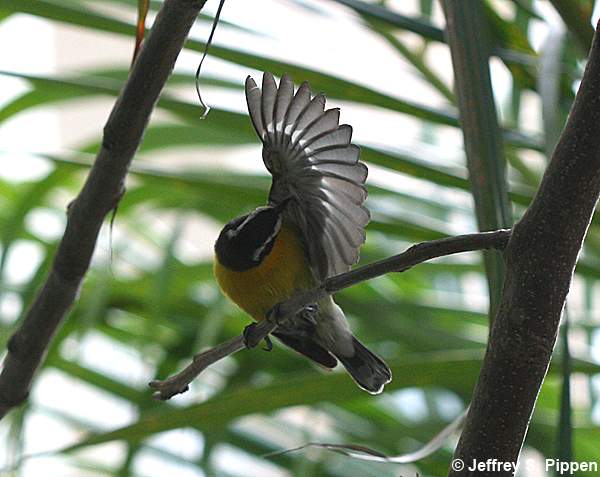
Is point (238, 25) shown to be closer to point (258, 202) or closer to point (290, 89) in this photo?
point (258, 202)

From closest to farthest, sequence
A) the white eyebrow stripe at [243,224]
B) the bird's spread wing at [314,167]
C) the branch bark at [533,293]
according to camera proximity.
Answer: the branch bark at [533,293] → the bird's spread wing at [314,167] → the white eyebrow stripe at [243,224]

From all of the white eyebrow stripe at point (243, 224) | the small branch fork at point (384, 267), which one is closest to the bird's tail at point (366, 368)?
the white eyebrow stripe at point (243, 224)

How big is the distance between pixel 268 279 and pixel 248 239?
46 millimetres

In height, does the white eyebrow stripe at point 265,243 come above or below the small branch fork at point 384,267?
above

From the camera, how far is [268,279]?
25.0 inches

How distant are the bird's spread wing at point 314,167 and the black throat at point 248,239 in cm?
3

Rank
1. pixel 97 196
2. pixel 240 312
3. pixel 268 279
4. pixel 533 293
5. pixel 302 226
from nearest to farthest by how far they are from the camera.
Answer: pixel 533 293 < pixel 97 196 < pixel 302 226 < pixel 268 279 < pixel 240 312

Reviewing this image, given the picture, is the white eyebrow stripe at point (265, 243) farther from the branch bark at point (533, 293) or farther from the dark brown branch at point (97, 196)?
the branch bark at point (533, 293)

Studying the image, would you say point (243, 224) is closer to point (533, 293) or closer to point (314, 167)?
point (314, 167)

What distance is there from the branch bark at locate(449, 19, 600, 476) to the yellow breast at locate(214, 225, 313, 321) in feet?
1.18

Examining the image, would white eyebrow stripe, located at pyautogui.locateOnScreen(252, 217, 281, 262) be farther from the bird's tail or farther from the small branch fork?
the small branch fork

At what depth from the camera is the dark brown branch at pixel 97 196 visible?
335 mm

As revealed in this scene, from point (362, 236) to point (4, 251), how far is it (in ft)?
1.15

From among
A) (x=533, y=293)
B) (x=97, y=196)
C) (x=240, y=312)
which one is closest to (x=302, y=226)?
(x=97, y=196)
